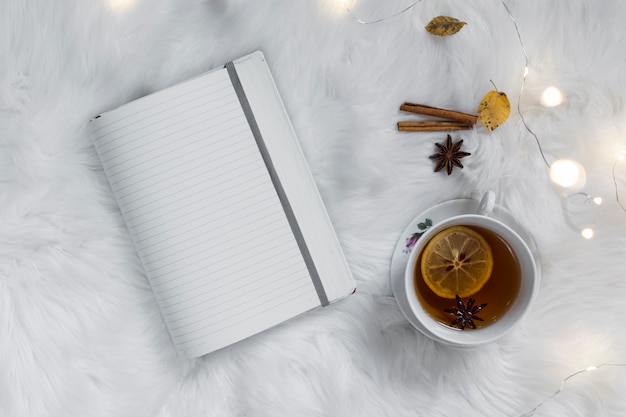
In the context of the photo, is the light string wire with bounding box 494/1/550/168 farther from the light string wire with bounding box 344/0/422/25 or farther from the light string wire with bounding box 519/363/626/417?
the light string wire with bounding box 519/363/626/417

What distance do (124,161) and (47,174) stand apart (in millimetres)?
105

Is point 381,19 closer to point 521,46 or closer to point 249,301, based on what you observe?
point 521,46

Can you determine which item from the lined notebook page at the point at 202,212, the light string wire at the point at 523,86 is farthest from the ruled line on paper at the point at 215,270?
the light string wire at the point at 523,86

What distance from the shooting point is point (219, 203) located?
0.66 meters

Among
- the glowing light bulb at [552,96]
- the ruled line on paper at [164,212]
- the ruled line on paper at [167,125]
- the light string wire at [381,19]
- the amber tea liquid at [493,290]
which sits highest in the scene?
the light string wire at [381,19]

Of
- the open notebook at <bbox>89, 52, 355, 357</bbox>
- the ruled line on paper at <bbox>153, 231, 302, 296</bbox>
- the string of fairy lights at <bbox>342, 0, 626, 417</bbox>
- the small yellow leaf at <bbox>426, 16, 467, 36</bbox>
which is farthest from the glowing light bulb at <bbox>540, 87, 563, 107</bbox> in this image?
the ruled line on paper at <bbox>153, 231, 302, 296</bbox>

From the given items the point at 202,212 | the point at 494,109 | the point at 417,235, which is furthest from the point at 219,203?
the point at 494,109

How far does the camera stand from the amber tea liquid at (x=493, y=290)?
2.08 ft

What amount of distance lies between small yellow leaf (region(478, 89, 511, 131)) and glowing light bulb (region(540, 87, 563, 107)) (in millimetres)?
45

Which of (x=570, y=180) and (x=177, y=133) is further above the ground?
(x=177, y=133)

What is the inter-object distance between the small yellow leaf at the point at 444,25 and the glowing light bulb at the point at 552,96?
13cm

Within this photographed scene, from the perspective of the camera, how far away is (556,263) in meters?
0.69

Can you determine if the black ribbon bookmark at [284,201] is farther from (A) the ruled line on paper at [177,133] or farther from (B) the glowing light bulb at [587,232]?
(B) the glowing light bulb at [587,232]

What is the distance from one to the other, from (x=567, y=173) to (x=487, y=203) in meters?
0.13
